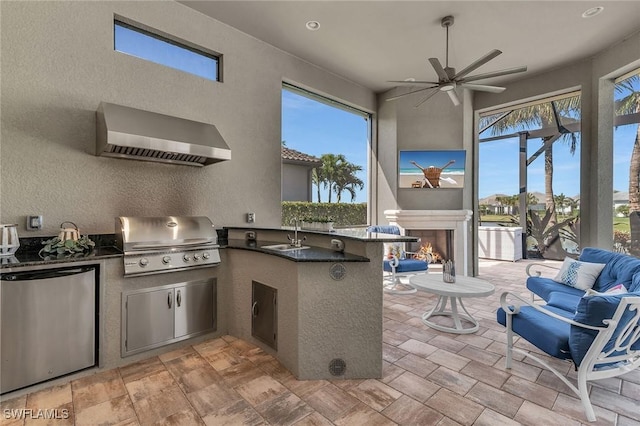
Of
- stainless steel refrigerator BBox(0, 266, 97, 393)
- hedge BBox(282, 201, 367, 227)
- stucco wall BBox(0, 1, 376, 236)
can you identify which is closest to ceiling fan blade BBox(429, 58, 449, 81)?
stucco wall BBox(0, 1, 376, 236)

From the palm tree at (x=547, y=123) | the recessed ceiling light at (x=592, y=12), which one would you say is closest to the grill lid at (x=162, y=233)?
the recessed ceiling light at (x=592, y=12)

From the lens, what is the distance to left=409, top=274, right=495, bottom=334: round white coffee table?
2.91 meters

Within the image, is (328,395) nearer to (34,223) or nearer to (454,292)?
(454,292)

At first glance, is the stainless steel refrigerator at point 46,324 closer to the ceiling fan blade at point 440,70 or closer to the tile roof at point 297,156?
the tile roof at point 297,156

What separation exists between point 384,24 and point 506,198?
246 inches

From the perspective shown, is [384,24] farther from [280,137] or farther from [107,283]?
[107,283]

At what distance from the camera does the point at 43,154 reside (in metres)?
2.45

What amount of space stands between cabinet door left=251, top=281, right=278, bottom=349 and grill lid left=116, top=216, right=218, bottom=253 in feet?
2.39

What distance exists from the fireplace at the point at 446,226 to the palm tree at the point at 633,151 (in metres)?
2.07

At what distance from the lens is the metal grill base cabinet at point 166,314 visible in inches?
97.0

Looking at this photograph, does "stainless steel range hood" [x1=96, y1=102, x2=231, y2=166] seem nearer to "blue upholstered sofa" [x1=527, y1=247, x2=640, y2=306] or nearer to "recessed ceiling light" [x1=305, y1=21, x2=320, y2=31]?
"recessed ceiling light" [x1=305, y1=21, x2=320, y2=31]

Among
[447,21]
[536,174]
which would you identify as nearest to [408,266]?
[447,21]

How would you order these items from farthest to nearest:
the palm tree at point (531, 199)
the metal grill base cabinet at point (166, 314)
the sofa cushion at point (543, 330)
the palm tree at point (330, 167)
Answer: the palm tree at point (531, 199), the palm tree at point (330, 167), the metal grill base cabinet at point (166, 314), the sofa cushion at point (543, 330)

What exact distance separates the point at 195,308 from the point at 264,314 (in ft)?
2.45
